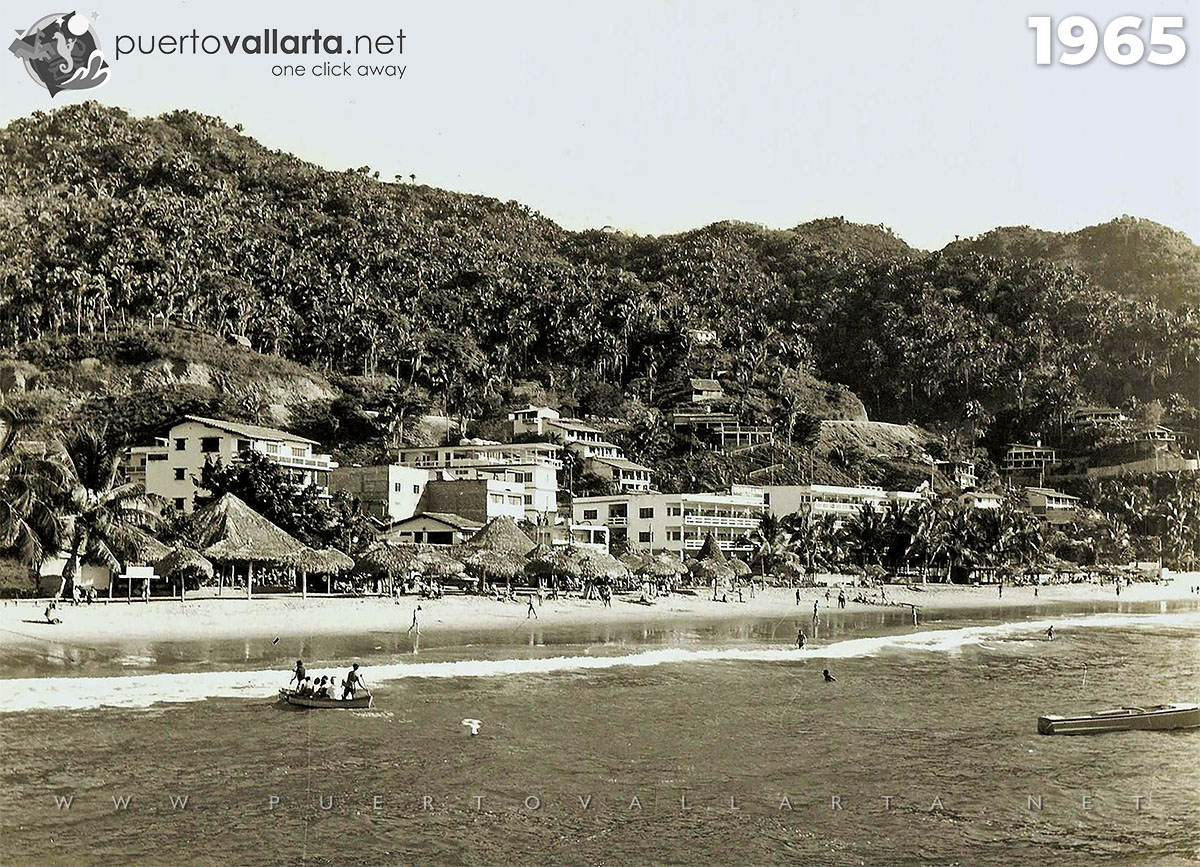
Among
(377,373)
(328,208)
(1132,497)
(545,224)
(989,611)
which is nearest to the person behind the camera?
(989,611)

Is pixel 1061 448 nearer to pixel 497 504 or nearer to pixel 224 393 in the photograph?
pixel 497 504

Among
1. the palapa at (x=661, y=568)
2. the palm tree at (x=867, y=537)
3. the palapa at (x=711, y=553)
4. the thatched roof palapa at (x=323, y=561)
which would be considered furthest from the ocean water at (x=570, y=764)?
the palm tree at (x=867, y=537)

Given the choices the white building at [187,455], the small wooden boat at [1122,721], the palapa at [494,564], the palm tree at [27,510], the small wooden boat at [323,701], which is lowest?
the small wooden boat at [1122,721]

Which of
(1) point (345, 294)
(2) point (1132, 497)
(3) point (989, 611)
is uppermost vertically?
(1) point (345, 294)

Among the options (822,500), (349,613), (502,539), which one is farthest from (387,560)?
(822,500)

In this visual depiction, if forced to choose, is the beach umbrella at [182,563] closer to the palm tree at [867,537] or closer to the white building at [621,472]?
the white building at [621,472]

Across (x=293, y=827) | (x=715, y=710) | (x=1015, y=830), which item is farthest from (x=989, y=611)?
(x=293, y=827)
